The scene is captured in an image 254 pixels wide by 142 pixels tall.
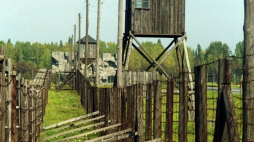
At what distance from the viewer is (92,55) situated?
2990 inches

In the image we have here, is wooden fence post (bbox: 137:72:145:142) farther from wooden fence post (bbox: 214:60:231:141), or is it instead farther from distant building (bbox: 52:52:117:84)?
distant building (bbox: 52:52:117:84)

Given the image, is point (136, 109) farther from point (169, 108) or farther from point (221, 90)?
point (221, 90)

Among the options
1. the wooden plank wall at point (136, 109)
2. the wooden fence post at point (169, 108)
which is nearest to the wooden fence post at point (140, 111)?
the wooden plank wall at point (136, 109)

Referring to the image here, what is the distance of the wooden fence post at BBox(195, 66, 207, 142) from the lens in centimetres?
675

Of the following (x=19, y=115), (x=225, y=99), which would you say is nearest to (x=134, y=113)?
(x=19, y=115)

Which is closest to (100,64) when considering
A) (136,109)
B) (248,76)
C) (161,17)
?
(161,17)

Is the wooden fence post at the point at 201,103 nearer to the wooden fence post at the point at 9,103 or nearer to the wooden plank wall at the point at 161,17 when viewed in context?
the wooden fence post at the point at 9,103

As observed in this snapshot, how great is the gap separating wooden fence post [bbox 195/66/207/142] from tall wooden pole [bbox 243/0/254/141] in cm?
88

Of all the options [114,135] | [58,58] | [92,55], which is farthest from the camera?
[58,58]

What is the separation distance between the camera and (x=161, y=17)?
25.2m

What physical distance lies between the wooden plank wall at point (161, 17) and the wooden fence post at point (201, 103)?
59.7 feet

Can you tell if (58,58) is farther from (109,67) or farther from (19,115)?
(19,115)

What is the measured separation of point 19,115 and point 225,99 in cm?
537

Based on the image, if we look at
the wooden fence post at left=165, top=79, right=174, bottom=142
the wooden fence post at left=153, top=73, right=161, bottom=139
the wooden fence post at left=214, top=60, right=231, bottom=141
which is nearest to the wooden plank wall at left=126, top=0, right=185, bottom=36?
the wooden fence post at left=153, top=73, right=161, bottom=139
